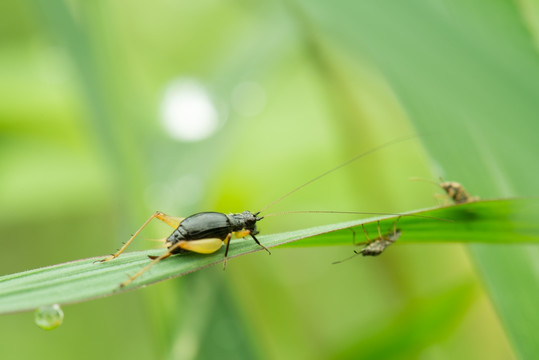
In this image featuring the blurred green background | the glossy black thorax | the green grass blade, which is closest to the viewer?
the green grass blade

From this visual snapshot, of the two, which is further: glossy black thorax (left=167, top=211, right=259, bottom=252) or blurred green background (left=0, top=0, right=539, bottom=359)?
glossy black thorax (left=167, top=211, right=259, bottom=252)

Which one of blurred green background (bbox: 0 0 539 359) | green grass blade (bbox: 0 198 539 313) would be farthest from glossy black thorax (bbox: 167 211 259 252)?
blurred green background (bbox: 0 0 539 359)

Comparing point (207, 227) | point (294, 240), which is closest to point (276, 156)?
point (207, 227)

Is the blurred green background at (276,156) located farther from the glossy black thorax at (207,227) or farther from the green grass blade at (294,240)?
the glossy black thorax at (207,227)

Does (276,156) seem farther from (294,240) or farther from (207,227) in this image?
(294,240)

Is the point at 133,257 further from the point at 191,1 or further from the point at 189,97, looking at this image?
the point at 191,1

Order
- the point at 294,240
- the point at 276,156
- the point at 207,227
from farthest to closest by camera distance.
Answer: the point at 276,156 < the point at 207,227 < the point at 294,240

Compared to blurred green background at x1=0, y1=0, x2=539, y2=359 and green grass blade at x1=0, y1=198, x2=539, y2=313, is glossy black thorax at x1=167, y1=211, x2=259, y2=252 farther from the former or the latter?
blurred green background at x1=0, y1=0, x2=539, y2=359
